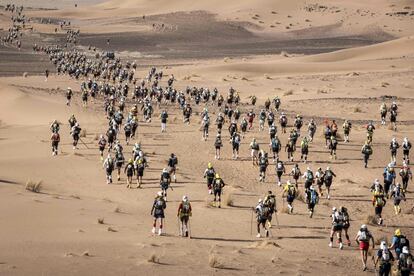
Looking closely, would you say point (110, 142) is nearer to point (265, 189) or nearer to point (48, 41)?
point (265, 189)

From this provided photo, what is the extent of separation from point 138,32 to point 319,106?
2622 inches

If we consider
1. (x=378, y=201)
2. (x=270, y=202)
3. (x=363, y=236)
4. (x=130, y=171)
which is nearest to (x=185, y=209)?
(x=270, y=202)

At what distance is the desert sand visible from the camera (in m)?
17.7

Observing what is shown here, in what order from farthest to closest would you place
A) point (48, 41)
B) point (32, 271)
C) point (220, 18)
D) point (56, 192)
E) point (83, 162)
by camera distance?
Result: point (220, 18) < point (48, 41) < point (83, 162) < point (56, 192) < point (32, 271)

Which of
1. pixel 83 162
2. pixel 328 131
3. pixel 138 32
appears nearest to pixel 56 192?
pixel 83 162

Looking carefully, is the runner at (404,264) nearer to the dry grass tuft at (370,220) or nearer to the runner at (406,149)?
the dry grass tuft at (370,220)

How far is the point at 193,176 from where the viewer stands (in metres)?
29.0

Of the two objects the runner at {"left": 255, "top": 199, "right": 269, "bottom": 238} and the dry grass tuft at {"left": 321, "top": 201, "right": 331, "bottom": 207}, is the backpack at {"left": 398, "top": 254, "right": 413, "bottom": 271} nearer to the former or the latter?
the runner at {"left": 255, "top": 199, "right": 269, "bottom": 238}

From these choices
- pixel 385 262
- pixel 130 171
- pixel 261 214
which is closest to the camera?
pixel 385 262

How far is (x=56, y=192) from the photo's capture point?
25062 mm

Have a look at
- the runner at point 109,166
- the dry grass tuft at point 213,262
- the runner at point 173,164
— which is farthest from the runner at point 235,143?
the dry grass tuft at point 213,262

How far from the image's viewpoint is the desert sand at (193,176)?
58.1 feet

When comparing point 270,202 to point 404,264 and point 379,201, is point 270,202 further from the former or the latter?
point 404,264

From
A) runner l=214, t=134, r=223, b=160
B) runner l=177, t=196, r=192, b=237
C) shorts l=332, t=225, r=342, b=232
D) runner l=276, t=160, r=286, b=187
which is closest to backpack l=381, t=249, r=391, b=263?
shorts l=332, t=225, r=342, b=232
